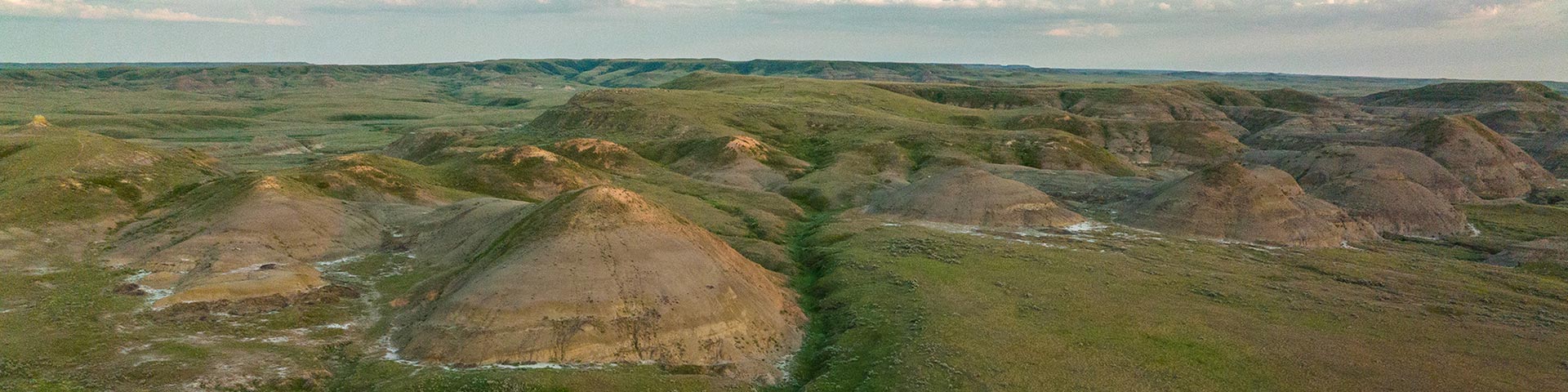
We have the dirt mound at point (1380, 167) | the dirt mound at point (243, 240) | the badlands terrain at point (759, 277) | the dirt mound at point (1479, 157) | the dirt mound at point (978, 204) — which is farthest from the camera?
the dirt mound at point (1479, 157)

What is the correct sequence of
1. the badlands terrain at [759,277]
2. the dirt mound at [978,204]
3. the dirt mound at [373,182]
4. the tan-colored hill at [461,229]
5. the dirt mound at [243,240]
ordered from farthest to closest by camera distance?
the dirt mound at [978,204], the dirt mound at [373,182], the tan-colored hill at [461,229], the dirt mound at [243,240], the badlands terrain at [759,277]

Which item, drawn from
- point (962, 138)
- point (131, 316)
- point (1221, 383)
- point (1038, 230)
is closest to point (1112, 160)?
point (962, 138)

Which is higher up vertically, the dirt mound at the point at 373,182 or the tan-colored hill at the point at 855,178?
the dirt mound at the point at 373,182

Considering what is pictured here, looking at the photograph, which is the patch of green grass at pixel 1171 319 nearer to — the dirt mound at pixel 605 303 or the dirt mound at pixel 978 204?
the dirt mound at pixel 605 303

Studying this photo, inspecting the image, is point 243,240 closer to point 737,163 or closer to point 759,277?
point 759,277

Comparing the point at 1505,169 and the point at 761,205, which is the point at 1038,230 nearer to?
the point at 761,205

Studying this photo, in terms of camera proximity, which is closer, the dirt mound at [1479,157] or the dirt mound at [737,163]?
the dirt mound at [737,163]

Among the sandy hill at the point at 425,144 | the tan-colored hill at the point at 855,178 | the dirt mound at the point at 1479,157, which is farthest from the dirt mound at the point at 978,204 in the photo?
the sandy hill at the point at 425,144

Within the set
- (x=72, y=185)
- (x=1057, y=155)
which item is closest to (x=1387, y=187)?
(x=1057, y=155)

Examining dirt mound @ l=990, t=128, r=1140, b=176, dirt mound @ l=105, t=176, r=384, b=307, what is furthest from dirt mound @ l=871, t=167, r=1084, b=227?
dirt mound @ l=105, t=176, r=384, b=307
